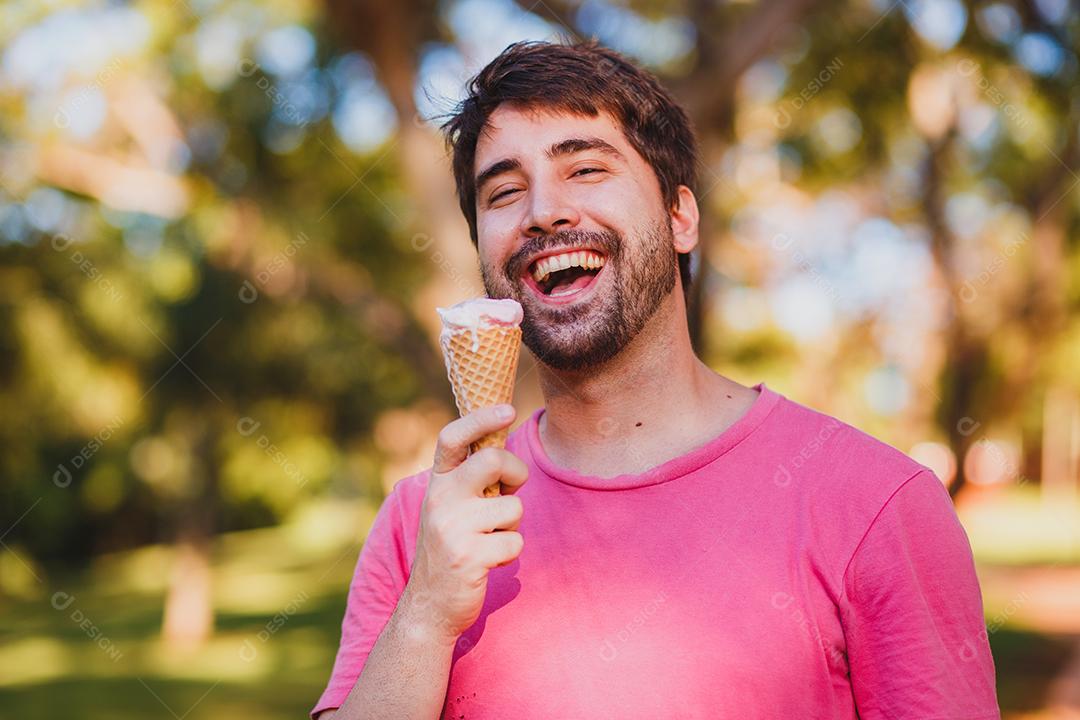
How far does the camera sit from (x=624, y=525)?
223cm

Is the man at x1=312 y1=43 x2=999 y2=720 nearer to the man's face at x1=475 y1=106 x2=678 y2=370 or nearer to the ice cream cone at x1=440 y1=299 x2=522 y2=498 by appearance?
the man's face at x1=475 y1=106 x2=678 y2=370

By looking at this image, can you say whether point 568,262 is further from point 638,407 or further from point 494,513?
point 494,513

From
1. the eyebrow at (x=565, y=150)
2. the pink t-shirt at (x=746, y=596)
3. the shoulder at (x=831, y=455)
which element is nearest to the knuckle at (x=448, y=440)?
the pink t-shirt at (x=746, y=596)

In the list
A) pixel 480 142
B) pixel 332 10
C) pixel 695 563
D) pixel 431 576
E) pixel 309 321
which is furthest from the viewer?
pixel 309 321

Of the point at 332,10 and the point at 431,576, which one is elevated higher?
the point at 332,10

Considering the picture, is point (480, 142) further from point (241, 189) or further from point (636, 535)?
point (241, 189)

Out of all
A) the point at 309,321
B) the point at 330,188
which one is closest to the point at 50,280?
the point at 309,321

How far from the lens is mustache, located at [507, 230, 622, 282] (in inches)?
95.2

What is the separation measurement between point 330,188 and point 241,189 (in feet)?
5.16

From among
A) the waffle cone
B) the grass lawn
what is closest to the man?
the waffle cone

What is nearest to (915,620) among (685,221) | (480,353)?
(480,353)

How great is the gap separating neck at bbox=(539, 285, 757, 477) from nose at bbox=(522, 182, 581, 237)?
32cm

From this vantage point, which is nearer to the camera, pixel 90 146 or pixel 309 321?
pixel 90 146

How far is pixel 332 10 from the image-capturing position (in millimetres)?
6629
